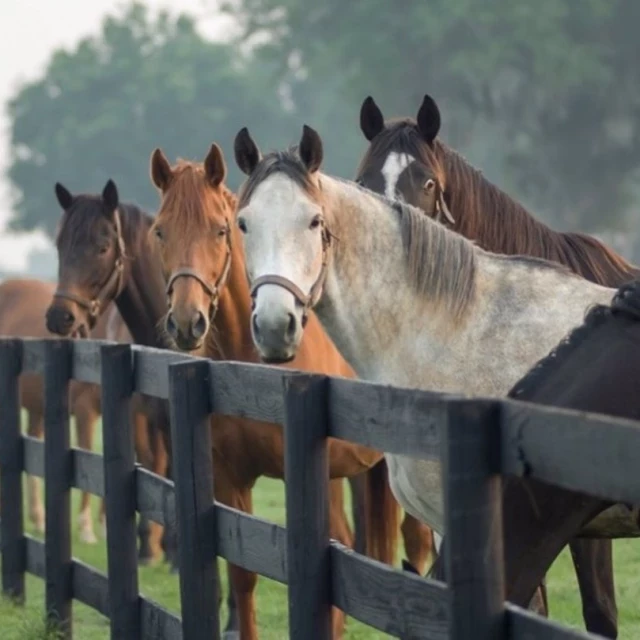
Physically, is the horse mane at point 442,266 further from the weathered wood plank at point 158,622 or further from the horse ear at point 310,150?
the weathered wood plank at point 158,622

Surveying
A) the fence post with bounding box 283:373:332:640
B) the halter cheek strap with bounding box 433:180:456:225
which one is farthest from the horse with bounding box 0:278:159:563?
the fence post with bounding box 283:373:332:640

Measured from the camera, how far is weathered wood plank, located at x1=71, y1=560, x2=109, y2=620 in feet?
24.1

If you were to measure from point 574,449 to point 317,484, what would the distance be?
54.6 inches

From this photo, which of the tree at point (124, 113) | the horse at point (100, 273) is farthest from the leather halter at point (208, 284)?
the tree at point (124, 113)

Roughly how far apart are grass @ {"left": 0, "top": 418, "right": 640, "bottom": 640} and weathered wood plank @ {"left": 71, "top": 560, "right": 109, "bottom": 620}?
A: 0.22m

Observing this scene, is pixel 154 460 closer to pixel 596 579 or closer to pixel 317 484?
pixel 596 579

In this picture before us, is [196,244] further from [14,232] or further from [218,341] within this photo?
[14,232]

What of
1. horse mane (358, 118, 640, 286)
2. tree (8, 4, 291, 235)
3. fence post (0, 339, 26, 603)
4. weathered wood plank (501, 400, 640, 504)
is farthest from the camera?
tree (8, 4, 291, 235)

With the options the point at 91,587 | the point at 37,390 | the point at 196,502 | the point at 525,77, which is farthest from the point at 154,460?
the point at 525,77

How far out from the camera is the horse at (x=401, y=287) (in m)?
5.66

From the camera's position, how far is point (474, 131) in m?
51.5

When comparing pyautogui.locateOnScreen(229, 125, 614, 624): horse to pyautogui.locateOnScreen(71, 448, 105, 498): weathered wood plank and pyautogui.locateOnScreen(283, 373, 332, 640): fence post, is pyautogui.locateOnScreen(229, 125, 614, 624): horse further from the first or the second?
pyautogui.locateOnScreen(71, 448, 105, 498): weathered wood plank

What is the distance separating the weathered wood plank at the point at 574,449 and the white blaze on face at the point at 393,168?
11.9 feet

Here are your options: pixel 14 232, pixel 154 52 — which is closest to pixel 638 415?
pixel 14 232
